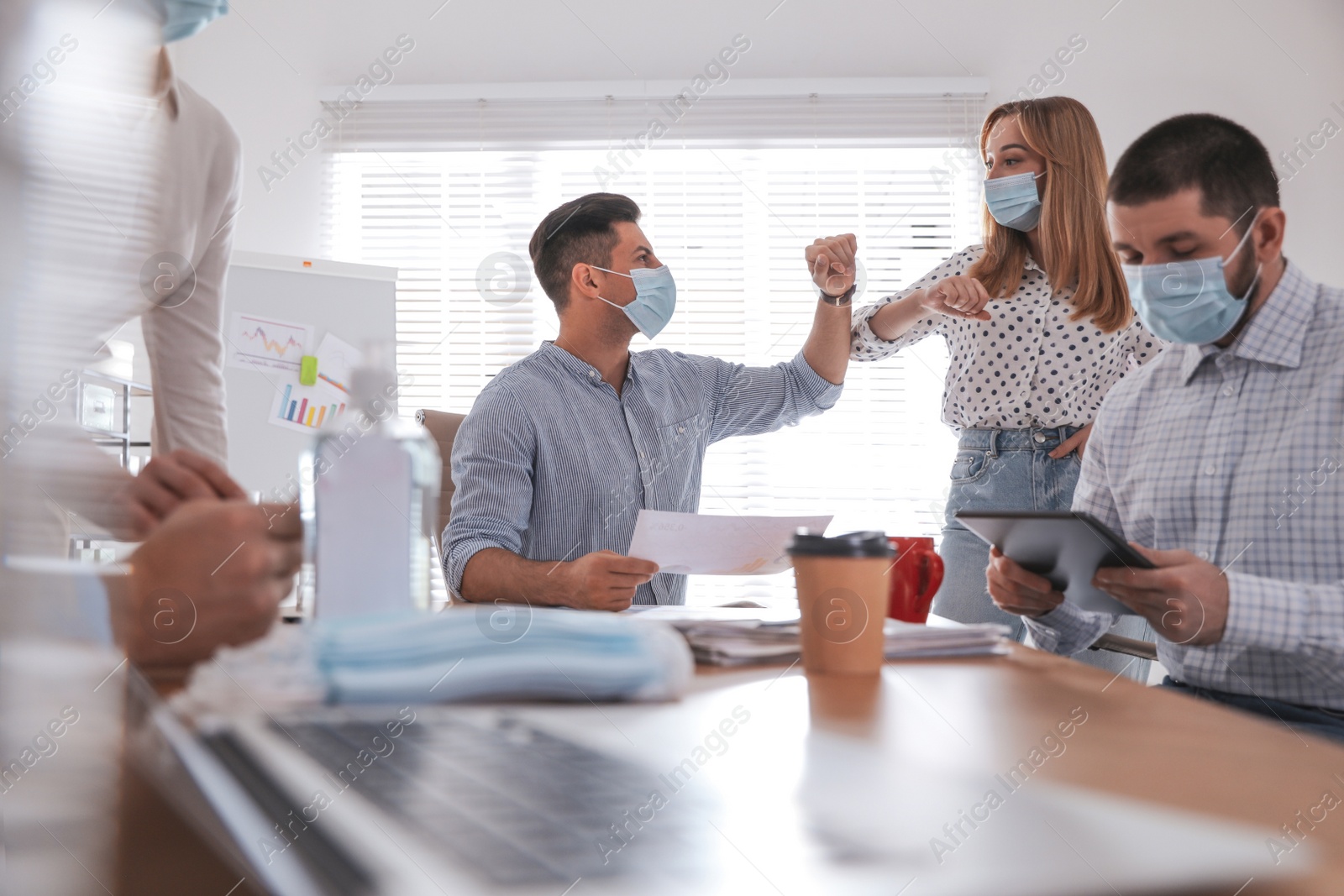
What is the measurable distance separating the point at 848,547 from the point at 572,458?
2.90 ft

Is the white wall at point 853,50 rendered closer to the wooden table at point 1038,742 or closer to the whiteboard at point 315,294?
the whiteboard at point 315,294

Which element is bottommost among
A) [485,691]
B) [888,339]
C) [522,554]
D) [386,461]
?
[522,554]

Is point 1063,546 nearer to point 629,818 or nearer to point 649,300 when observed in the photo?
point 629,818

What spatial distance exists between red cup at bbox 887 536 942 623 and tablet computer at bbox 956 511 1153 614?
0.07m

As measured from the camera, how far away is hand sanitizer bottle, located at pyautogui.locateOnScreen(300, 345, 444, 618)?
443 millimetres

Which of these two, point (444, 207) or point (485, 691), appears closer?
point (485, 691)

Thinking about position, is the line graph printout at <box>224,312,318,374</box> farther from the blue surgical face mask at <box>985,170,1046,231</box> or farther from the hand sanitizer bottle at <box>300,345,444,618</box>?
the blue surgical face mask at <box>985,170,1046,231</box>

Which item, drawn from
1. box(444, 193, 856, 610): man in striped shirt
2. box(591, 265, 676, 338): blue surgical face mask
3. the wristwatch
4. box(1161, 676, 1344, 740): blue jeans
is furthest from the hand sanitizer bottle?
the wristwatch

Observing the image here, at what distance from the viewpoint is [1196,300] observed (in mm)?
1169

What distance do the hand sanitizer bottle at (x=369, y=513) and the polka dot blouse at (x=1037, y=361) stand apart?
1400 mm

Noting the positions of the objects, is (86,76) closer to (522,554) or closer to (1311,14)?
(522,554)

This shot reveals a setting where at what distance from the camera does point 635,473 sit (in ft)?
5.37

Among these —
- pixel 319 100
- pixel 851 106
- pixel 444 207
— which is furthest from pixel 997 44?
pixel 319 100

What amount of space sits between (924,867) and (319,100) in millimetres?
3560
